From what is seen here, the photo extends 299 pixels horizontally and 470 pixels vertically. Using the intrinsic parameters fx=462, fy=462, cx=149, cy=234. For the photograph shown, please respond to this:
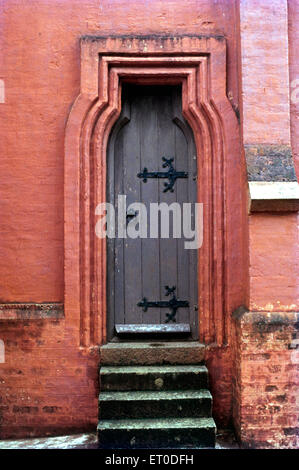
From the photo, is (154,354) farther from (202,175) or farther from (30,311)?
(202,175)

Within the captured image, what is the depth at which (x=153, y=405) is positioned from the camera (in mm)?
3928

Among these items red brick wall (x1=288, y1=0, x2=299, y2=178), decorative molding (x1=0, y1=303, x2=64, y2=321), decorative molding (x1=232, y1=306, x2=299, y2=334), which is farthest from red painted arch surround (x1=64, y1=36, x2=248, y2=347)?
red brick wall (x1=288, y1=0, x2=299, y2=178)

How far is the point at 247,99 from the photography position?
4.11 m

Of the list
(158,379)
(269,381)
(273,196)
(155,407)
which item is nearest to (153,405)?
(155,407)

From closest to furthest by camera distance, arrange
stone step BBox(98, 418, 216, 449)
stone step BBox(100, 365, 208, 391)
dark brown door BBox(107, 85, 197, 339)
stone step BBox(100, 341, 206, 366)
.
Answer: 1. stone step BBox(98, 418, 216, 449)
2. stone step BBox(100, 365, 208, 391)
3. stone step BBox(100, 341, 206, 366)
4. dark brown door BBox(107, 85, 197, 339)

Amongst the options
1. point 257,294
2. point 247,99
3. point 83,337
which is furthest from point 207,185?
point 83,337

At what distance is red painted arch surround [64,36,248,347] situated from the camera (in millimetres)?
4246

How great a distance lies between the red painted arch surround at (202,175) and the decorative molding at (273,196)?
31cm

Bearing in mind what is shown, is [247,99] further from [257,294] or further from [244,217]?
[257,294]

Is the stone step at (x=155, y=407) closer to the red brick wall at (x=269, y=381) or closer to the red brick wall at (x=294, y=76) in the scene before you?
the red brick wall at (x=269, y=381)

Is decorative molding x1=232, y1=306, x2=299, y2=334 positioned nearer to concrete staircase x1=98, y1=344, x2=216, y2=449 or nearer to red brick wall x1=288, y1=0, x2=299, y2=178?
concrete staircase x1=98, y1=344, x2=216, y2=449

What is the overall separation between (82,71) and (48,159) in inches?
34.3

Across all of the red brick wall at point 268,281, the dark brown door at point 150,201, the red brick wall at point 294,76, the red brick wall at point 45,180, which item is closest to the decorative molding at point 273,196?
the red brick wall at point 268,281

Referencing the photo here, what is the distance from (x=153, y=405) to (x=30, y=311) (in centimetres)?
138
